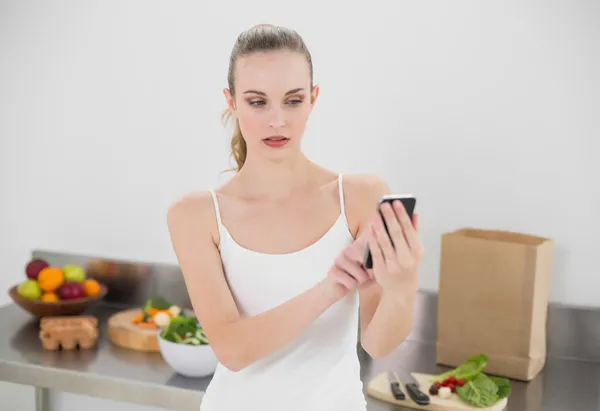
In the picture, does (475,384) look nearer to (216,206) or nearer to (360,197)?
(360,197)

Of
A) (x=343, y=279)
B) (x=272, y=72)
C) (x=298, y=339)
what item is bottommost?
(x=298, y=339)

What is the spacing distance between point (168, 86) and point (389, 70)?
2.14ft

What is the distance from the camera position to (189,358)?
1.60 m

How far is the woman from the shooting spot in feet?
3.36

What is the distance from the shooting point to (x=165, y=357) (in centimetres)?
165

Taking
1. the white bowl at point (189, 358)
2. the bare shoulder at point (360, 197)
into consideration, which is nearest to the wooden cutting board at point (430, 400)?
the white bowl at point (189, 358)

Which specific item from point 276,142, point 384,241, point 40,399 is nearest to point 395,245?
point 384,241

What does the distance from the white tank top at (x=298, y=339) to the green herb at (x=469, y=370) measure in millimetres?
459

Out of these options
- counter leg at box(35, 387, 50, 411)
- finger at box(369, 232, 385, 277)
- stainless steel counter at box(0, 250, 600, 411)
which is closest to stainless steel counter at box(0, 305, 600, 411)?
stainless steel counter at box(0, 250, 600, 411)

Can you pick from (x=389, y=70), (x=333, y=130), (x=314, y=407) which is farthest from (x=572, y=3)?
(x=314, y=407)

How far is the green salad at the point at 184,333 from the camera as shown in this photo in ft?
5.40

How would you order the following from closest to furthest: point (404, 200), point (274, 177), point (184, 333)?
point (404, 200), point (274, 177), point (184, 333)

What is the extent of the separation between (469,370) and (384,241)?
0.71m

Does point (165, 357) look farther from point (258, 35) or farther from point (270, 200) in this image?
point (258, 35)
